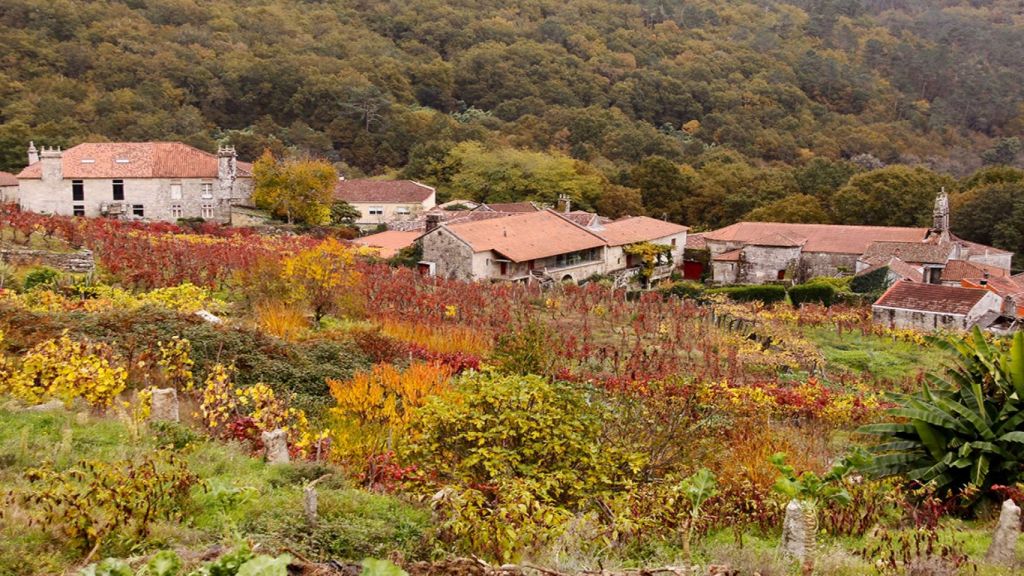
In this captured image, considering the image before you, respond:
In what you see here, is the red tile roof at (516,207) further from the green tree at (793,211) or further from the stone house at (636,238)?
the green tree at (793,211)

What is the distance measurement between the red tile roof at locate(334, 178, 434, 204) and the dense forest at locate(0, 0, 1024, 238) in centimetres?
722

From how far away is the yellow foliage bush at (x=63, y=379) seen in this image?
875cm

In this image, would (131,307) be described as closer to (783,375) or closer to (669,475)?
(669,475)

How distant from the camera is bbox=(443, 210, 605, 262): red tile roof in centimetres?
3666

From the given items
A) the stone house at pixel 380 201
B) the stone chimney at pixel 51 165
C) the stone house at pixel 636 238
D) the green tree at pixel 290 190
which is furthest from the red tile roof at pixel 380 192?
the stone chimney at pixel 51 165

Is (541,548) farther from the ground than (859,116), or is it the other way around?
(859,116)

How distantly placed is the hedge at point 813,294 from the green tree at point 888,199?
61.6 feet

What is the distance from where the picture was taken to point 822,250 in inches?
1671

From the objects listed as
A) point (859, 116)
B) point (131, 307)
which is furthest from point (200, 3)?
point (131, 307)

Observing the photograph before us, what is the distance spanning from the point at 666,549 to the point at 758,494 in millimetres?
1599

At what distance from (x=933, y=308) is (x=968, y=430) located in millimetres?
23153

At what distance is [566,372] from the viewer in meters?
15.9

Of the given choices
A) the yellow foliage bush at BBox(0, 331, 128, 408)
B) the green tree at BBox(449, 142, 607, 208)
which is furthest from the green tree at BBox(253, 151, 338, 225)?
the yellow foliage bush at BBox(0, 331, 128, 408)

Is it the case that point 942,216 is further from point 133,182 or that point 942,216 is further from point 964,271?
point 133,182
